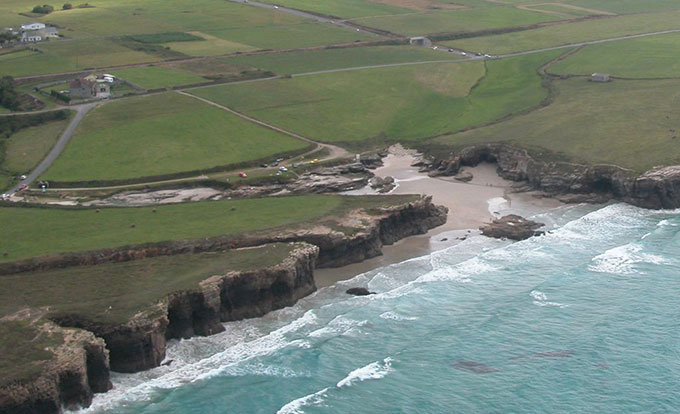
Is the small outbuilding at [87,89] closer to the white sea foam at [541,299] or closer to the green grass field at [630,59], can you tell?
the green grass field at [630,59]

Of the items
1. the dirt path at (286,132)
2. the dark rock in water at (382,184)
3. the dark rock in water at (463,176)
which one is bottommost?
the dark rock in water at (382,184)

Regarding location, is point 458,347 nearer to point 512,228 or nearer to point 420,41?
point 512,228

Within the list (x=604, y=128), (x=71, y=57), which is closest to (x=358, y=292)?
(x=604, y=128)

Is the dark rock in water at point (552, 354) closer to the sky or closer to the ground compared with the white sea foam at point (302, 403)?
closer to the sky

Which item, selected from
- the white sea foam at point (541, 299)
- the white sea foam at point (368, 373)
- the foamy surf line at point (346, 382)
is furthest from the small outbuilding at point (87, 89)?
the foamy surf line at point (346, 382)

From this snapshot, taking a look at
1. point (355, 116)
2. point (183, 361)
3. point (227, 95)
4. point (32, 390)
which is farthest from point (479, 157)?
point (32, 390)
